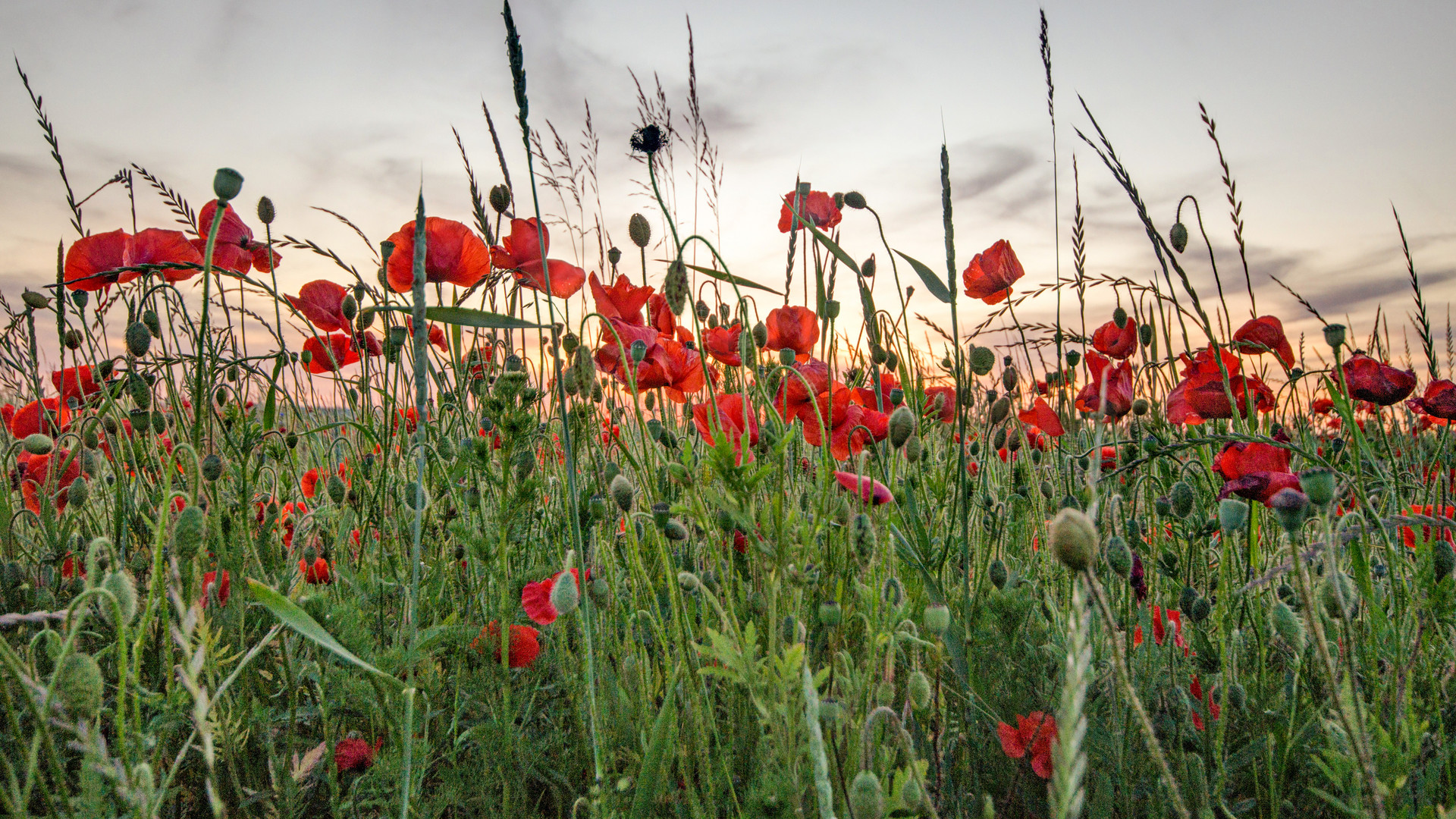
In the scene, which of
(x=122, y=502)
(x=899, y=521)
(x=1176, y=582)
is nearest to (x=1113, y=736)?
(x=899, y=521)

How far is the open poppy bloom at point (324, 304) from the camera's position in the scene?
2.09 metres

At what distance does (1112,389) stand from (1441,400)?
0.75 metres

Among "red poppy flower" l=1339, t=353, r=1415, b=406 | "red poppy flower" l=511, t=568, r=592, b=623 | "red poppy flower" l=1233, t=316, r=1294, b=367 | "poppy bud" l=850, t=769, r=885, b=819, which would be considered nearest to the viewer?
"poppy bud" l=850, t=769, r=885, b=819

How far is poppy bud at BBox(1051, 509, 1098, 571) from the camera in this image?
552 mm

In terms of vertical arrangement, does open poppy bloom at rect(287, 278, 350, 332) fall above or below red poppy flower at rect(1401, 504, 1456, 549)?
above

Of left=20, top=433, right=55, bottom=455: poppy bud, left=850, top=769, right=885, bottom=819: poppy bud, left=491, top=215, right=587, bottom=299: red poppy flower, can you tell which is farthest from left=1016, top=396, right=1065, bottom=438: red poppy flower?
left=20, top=433, right=55, bottom=455: poppy bud

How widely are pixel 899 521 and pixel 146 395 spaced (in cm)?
157

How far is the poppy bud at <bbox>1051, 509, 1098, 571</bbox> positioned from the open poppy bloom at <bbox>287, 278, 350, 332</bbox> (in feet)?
6.54

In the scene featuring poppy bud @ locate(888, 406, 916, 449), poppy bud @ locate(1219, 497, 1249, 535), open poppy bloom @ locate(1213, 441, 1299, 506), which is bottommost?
poppy bud @ locate(1219, 497, 1249, 535)

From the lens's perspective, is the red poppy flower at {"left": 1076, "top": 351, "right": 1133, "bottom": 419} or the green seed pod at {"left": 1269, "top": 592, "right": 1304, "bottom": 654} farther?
the red poppy flower at {"left": 1076, "top": 351, "right": 1133, "bottom": 419}

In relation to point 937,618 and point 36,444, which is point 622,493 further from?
point 36,444

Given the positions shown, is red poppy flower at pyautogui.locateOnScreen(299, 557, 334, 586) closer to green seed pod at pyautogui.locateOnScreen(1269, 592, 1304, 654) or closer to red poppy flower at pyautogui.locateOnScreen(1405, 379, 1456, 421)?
green seed pod at pyautogui.locateOnScreen(1269, 592, 1304, 654)

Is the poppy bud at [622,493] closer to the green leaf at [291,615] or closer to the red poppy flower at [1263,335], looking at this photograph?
the green leaf at [291,615]

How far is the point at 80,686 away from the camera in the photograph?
0.69m
